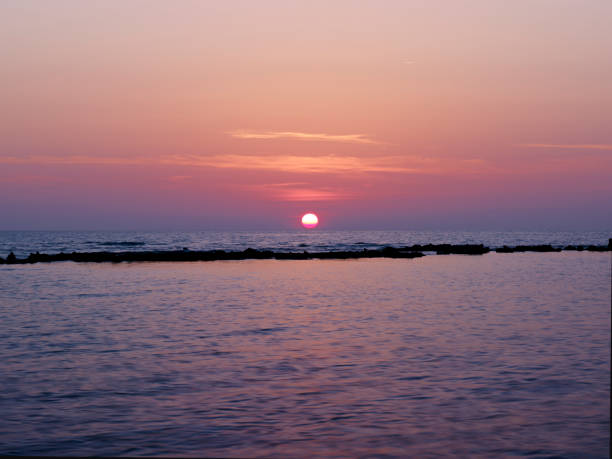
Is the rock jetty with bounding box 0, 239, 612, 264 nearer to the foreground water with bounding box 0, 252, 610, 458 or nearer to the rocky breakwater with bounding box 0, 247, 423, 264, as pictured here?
the rocky breakwater with bounding box 0, 247, 423, 264

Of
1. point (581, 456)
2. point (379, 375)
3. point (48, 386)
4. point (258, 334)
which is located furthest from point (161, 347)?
point (581, 456)

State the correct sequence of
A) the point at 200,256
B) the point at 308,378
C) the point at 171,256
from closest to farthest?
the point at 308,378, the point at 200,256, the point at 171,256

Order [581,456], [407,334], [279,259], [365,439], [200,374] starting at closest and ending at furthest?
1. [581,456]
2. [365,439]
3. [200,374]
4. [407,334]
5. [279,259]

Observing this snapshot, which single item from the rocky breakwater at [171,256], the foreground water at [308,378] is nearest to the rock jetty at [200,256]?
the rocky breakwater at [171,256]

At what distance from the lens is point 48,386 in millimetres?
12594

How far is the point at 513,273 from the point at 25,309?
106 feet

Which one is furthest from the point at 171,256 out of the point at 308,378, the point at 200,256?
the point at 308,378

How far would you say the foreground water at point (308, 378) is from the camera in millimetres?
9531

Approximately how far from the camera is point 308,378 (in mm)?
13289

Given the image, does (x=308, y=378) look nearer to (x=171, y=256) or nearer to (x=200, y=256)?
(x=200, y=256)

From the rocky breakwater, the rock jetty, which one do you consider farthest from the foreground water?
the rock jetty

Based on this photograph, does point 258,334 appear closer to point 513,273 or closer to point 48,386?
point 48,386

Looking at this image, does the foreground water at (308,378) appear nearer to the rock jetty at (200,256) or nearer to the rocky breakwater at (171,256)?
the rocky breakwater at (171,256)

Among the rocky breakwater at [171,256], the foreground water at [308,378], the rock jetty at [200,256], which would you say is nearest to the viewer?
the foreground water at [308,378]
